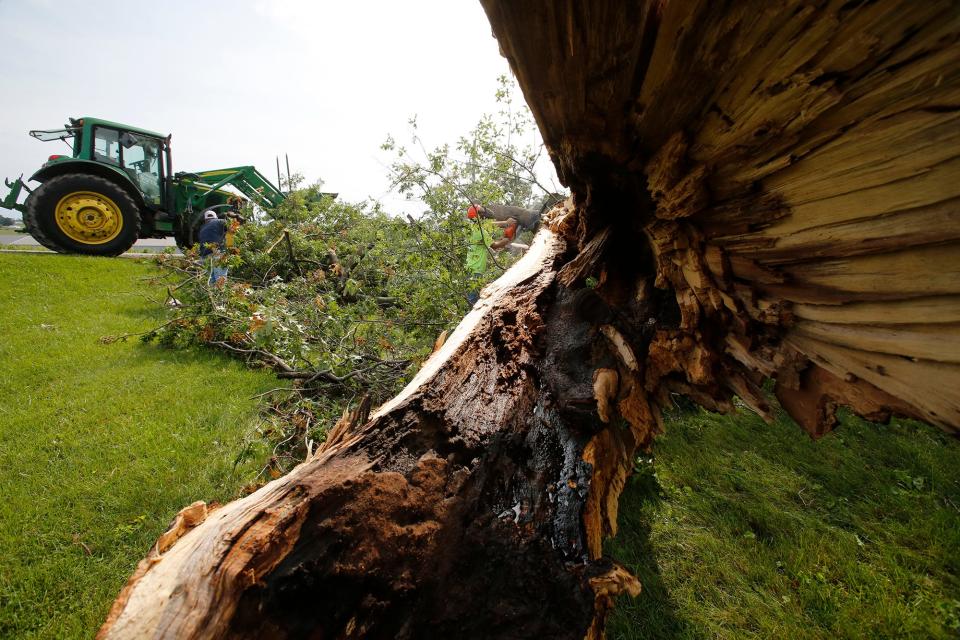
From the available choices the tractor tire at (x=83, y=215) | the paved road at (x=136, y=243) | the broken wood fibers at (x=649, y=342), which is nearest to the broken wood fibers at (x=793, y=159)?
the broken wood fibers at (x=649, y=342)

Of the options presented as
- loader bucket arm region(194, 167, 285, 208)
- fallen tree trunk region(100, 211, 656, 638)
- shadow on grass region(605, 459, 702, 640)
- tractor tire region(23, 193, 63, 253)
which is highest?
loader bucket arm region(194, 167, 285, 208)

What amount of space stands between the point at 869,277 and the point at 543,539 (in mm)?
928

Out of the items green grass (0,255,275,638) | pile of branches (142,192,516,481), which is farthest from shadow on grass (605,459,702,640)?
green grass (0,255,275,638)

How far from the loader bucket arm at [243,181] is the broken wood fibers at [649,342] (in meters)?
9.83

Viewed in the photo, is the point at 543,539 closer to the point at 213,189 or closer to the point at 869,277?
the point at 869,277

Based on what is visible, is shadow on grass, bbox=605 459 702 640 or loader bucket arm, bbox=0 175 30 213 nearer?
shadow on grass, bbox=605 459 702 640

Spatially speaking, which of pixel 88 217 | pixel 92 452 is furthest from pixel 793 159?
pixel 88 217

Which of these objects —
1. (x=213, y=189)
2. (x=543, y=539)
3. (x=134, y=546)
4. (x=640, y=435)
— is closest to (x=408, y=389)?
(x=543, y=539)

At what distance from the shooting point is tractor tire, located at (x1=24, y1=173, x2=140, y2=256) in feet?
24.3

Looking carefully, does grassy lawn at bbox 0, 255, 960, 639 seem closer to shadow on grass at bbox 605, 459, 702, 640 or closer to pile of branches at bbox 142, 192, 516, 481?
shadow on grass at bbox 605, 459, 702, 640

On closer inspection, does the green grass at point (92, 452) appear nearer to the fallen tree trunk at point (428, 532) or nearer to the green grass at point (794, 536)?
the fallen tree trunk at point (428, 532)

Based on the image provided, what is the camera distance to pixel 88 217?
7.91 meters

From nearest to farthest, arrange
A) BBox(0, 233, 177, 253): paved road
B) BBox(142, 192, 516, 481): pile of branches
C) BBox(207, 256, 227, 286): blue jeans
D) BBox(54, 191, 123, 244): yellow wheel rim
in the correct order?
BBox(142, 192, 516, 481): pile of branches < BBox(207, 256, 227, 286): blue jeans < BBox(54, 191, 123, 244): yellow wheel rim < BBox(0, 233, 177, 253): paved road

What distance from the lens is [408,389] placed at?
1.24m
